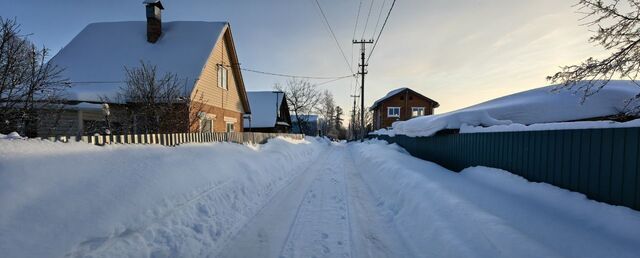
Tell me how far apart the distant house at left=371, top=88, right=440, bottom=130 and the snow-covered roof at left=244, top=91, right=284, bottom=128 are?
14.6 meters

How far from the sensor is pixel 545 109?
9.62 meters

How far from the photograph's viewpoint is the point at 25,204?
313cm

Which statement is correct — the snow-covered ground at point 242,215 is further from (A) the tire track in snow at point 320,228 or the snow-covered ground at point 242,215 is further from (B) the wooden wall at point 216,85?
(B) the wooden wall at point 216,85

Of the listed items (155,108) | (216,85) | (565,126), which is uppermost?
(216,85)

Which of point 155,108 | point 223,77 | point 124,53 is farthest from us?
point 223,77

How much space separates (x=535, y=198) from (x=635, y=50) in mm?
2926

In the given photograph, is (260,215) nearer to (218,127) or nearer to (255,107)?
(218,127)

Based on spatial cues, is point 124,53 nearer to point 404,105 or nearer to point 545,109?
point 545,109

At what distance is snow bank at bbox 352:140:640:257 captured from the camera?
3604 millimetres

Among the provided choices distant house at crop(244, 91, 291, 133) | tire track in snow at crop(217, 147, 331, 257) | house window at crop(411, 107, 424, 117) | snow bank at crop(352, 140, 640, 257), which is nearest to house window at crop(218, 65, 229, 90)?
tire track in snow at crop(217, 147, 331, 257)

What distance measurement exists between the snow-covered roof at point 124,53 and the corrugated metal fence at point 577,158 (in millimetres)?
12261

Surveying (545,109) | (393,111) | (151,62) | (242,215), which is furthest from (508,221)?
(393,111)

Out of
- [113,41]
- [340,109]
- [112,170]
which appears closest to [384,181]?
[112,170]

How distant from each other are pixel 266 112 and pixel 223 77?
17950 millimetres
